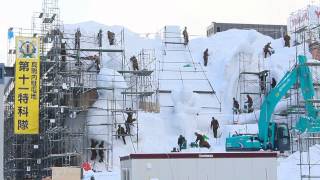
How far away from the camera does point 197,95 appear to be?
1933 inches

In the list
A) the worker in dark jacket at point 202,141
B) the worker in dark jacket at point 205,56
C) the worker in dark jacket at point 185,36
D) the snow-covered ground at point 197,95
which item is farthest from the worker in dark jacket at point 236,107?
the worker in dark jacket at point 185,36

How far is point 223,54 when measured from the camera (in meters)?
52.7

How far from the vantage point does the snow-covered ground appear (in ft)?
143

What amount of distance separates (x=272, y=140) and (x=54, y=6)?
613 inches

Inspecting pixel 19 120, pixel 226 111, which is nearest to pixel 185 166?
pixel 19 120

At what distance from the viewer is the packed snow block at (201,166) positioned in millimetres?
29094

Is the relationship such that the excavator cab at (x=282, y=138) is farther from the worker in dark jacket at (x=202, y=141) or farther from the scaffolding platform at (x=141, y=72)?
the scaffolding platform at (x=141, y=72)

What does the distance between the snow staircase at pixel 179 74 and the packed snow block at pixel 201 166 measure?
18.4 meters

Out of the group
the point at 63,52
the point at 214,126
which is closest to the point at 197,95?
the point at 214,126

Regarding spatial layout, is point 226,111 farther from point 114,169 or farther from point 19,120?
point 19,120

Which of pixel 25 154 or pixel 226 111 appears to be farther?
pixel 226 111

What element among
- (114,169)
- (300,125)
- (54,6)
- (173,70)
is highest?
(54,6)

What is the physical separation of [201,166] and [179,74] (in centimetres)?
2180

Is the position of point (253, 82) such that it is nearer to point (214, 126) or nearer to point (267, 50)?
point (267, 50)
